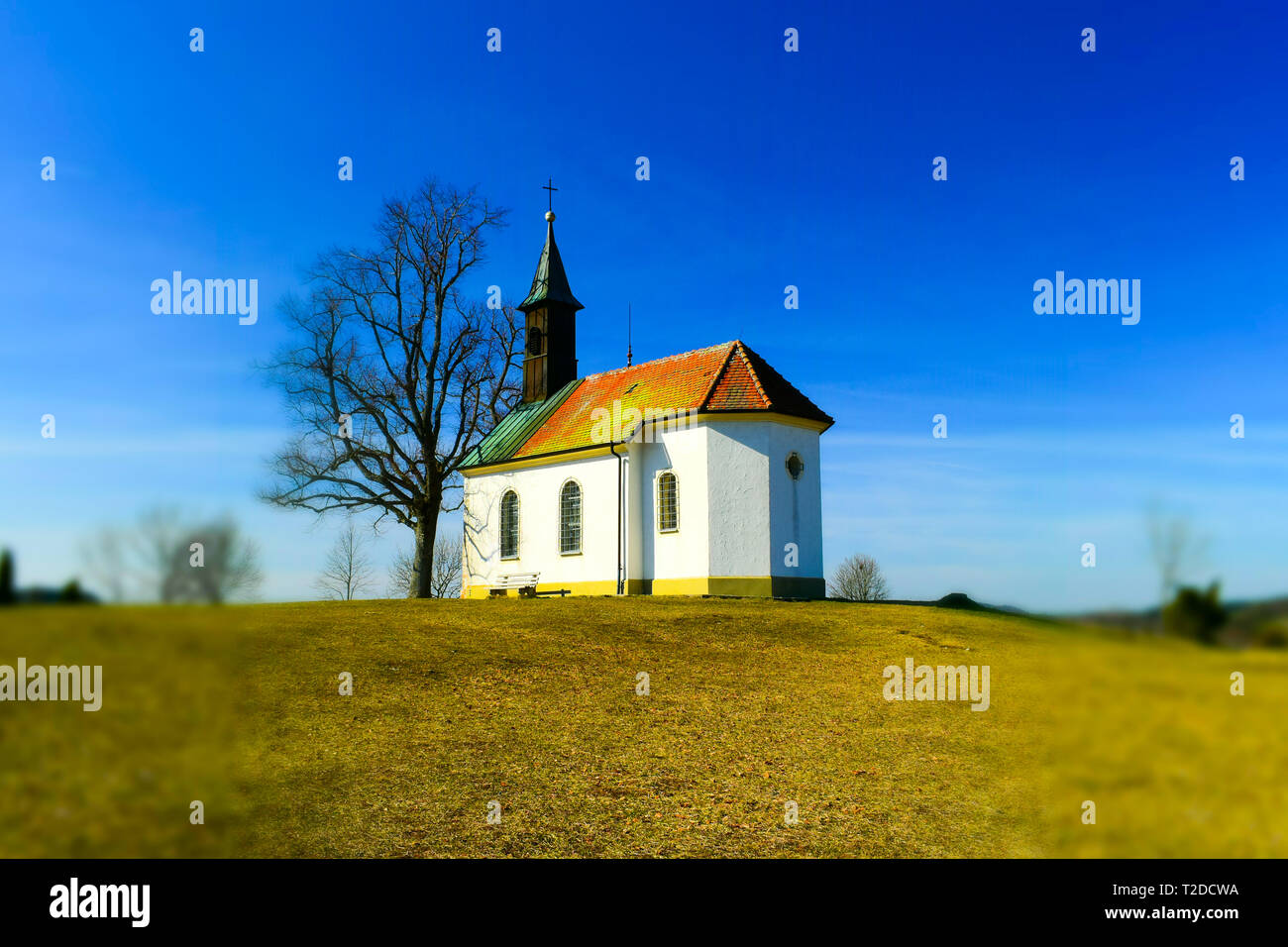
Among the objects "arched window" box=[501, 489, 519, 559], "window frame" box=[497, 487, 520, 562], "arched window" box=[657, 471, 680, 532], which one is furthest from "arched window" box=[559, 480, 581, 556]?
"arched window" box=[657, 471, 680, 532]

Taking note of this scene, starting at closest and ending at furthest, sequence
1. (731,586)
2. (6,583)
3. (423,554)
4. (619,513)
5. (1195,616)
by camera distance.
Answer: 1. (1195,616)
2. (6,583)
3. (731,586)
4. (619,513)
5. (423,554)

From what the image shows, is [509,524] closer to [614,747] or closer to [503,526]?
[503,526]

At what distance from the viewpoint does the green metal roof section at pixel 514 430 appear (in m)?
31.2

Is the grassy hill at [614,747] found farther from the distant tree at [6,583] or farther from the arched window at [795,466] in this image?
the arched window at [795,466]

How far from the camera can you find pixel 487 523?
30938mm

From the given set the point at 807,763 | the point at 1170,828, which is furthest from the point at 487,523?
the point at 1170,828

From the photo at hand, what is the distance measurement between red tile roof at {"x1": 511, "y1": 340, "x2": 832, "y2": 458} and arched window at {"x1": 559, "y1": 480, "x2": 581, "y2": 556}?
1.41 meters

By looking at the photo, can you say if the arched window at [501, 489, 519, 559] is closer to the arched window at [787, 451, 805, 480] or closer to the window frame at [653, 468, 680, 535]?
the window frame at [653, 468, 680, 535]

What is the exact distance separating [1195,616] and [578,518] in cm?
2521

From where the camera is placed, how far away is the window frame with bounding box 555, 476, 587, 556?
1065 inches

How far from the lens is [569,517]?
2775cm

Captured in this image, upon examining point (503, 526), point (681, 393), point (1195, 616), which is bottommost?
point (1195, 616)

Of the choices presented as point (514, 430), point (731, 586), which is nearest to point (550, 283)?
Answer: point (514, 430)
